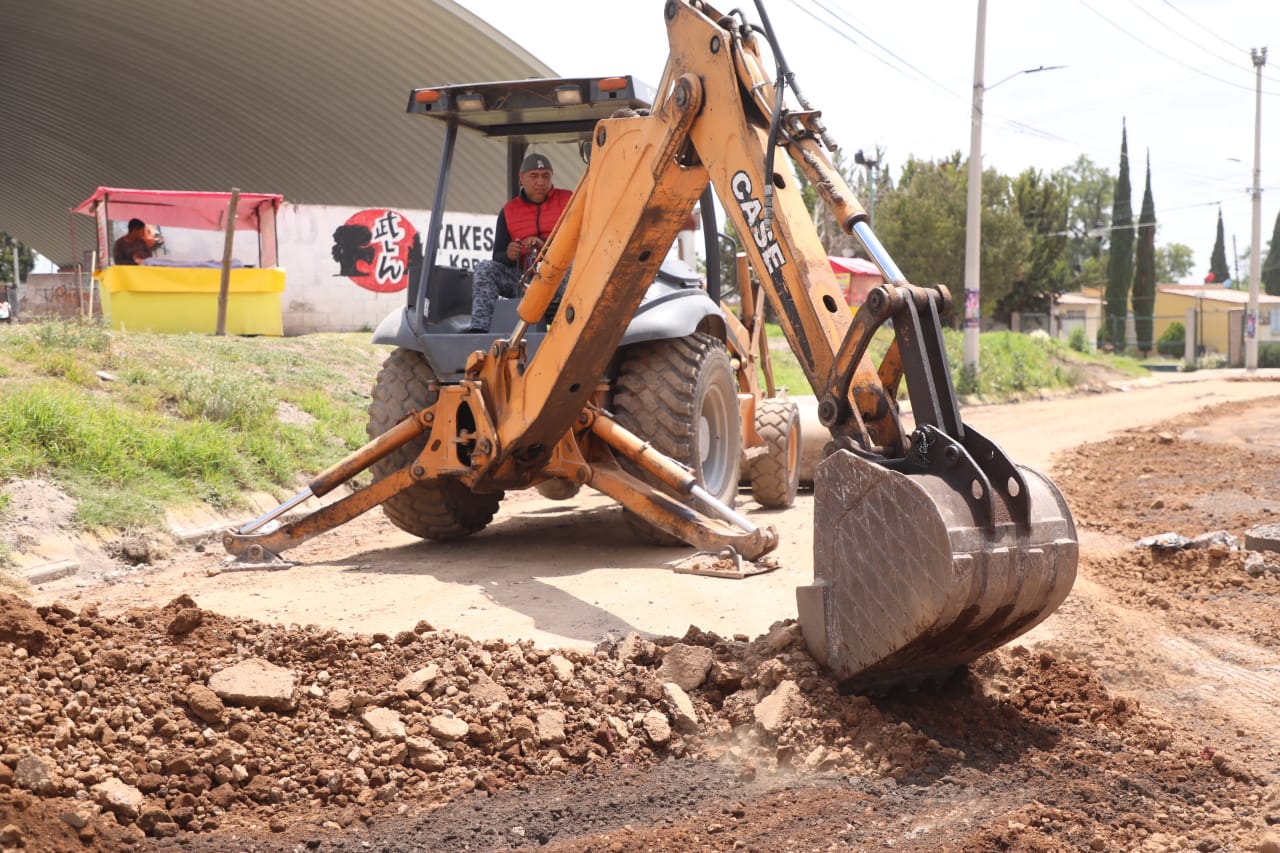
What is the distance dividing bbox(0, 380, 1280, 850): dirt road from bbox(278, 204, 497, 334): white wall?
45.1 ft

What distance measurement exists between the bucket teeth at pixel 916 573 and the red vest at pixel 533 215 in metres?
3.66

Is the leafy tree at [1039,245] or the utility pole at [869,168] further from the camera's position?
the leafy tree at [1039,245]

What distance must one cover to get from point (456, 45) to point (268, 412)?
15.5 meters

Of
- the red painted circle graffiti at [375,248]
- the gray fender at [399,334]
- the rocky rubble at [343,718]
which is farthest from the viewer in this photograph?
the red painted circle graffiti at [375,248]

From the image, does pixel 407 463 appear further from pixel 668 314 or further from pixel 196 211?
pixel 196 211

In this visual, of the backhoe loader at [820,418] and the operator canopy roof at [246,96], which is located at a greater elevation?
the operator canopy roof at [246,96]

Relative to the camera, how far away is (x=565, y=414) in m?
7.04

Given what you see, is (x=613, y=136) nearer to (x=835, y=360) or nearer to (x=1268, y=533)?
(x=835, y=360)

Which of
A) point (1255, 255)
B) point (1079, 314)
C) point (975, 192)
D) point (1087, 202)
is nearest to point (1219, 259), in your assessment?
point (1087, 202)

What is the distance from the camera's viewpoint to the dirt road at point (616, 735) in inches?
149

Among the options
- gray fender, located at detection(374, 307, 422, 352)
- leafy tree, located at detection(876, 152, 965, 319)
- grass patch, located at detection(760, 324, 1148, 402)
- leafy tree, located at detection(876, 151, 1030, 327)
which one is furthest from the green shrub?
gray fender, located at detection(374, 307, 422, 352)

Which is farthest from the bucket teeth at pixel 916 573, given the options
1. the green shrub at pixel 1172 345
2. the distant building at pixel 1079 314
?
the green shrub at pixel 1172 345

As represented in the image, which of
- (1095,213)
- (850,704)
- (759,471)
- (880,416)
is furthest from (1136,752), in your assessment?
(1095,213)

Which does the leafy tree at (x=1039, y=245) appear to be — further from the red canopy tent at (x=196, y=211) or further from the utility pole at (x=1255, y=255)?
the red canopy tent at (x=196, y=211)
